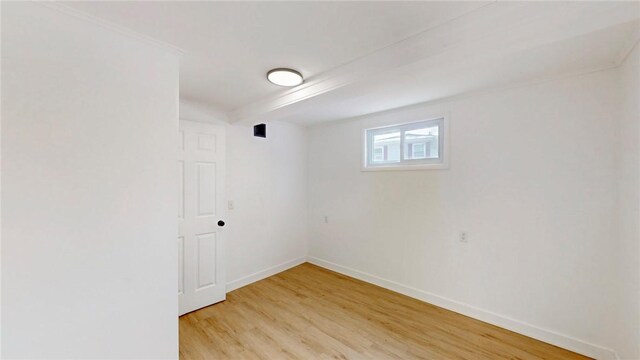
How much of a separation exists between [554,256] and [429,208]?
1084 mm

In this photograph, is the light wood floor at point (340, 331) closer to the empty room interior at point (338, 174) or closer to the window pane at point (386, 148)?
the empty room interior at point (338, 174)

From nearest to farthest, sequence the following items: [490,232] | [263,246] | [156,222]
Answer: [156,222] → [490,232] → [263,246]

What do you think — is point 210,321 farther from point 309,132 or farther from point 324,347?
point 309,132

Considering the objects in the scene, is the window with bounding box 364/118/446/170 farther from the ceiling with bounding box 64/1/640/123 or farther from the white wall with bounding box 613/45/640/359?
the white wall with bounding box 613/45/640/359

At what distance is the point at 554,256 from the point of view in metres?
2.10

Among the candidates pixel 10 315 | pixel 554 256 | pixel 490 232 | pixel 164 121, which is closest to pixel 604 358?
pixel 554 256

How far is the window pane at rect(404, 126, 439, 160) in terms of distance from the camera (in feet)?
9.36

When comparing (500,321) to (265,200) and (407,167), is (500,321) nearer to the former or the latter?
(407,167)

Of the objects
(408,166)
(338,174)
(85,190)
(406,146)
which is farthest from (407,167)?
(85,190)

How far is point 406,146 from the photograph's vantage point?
3.09 m

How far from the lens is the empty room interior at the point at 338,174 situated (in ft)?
4.07

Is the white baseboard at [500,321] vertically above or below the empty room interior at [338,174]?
below

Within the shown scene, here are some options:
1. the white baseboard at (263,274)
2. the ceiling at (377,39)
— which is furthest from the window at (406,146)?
the white baseboard at (263,274)

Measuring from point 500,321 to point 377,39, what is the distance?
8.95 feet
